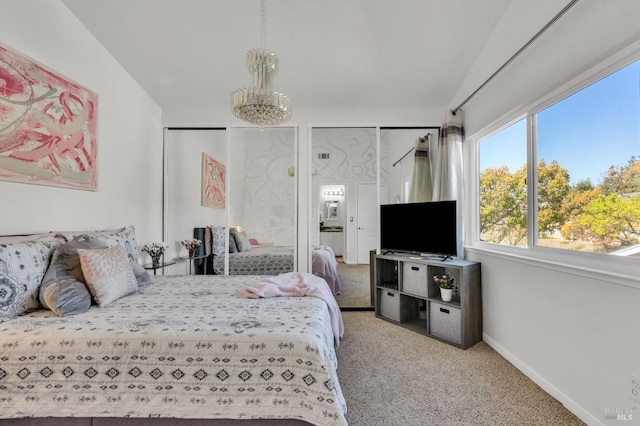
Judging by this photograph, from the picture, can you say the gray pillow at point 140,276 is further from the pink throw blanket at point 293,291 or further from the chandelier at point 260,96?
the chandelier at point 260,96

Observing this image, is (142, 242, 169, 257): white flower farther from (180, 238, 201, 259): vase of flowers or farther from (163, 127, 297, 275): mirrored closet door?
(163, 127, 297, 275): mirrored closet door

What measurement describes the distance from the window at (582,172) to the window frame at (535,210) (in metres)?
0.03

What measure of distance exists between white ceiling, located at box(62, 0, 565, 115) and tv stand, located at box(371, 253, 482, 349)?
1.87 m

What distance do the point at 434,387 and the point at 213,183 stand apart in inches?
125

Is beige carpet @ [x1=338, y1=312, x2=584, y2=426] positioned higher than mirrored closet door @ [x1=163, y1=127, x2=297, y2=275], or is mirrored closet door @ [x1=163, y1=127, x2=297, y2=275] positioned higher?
mirrored closet door @ [x1=163, y1=127, x2=297, y2=275]

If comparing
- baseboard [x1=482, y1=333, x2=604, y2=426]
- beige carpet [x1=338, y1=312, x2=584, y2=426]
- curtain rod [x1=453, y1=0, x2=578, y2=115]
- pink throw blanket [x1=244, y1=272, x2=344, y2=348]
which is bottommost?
beige carpet [x1=338, y1=312, x2=584, y2=426]

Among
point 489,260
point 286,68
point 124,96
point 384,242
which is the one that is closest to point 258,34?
point 286,68

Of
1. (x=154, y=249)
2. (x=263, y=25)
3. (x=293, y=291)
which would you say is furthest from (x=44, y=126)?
(x=293, y=291)

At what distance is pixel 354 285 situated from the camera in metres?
3.88

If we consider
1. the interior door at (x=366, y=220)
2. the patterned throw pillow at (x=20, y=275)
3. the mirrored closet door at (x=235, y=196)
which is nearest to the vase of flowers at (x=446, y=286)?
the interior door at (x=366, y=220)

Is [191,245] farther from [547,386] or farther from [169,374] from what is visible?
[547,386]

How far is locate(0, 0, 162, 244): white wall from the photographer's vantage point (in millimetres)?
1918

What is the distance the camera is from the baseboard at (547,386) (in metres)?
1.64

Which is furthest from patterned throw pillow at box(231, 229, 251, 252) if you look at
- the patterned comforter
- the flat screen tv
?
the patterned comforter
